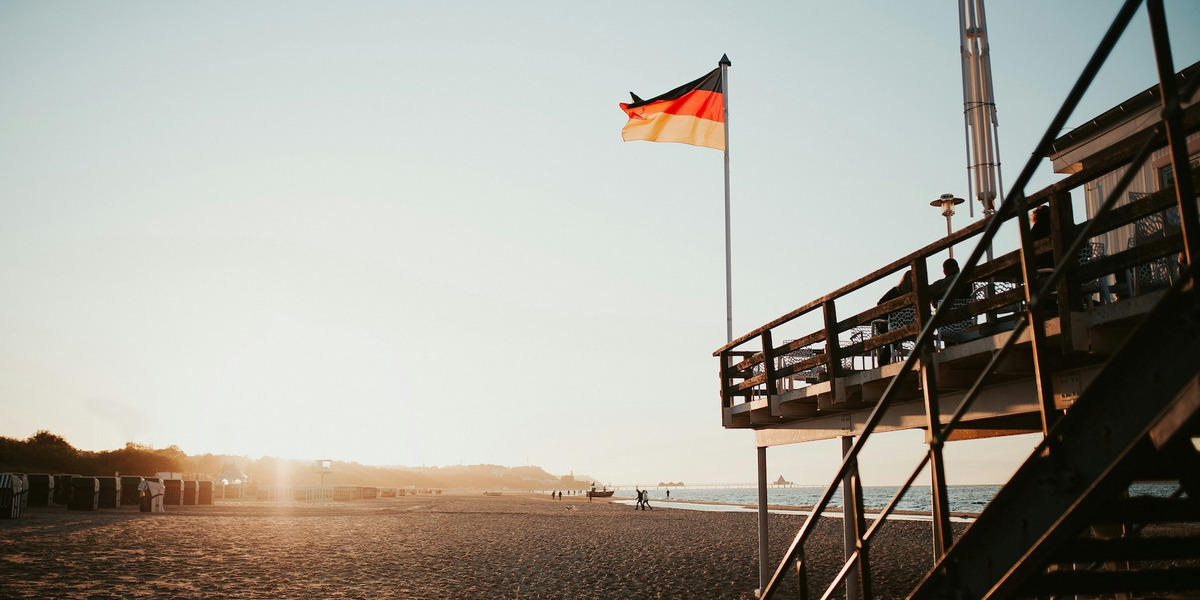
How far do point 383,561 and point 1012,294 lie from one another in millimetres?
13756

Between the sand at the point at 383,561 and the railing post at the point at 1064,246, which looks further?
the sand at the point at 383,561

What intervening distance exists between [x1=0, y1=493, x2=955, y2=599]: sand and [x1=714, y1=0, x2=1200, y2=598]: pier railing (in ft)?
15.3

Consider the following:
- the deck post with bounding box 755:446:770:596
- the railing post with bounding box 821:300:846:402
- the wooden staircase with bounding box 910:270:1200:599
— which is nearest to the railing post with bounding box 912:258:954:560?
the wooden staircase with bounding box 910:270:1200:599

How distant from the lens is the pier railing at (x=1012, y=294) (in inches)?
127

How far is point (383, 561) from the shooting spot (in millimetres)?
16188

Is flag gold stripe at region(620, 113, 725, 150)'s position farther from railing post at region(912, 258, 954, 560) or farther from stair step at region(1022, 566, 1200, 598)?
stair step at region(1022, 566, 1200, 598)

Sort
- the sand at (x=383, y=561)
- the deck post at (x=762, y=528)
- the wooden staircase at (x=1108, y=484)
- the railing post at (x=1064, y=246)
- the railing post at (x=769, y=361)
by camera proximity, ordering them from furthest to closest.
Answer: the sand at (x=383, y=561)
the deck post at (x=762, y=528)
the railing post at (x=769, y=361)
the railing post at (x=1064, y=246)
the wooden staircase at (x=1108, y=484)

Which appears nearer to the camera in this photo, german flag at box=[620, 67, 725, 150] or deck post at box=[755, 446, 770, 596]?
deck post at box=[755, 446, 770, 596]

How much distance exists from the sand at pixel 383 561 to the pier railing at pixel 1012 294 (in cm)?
466

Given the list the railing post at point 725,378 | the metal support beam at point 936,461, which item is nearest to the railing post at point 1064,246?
the metal support beam at point 936,461

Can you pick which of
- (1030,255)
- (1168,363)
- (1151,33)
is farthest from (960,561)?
(1151,33)

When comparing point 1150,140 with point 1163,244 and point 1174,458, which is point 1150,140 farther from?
point 1163,244

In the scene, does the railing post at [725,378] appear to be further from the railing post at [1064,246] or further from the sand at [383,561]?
the railing post at [1064,246]

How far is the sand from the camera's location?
1230 centimetres
